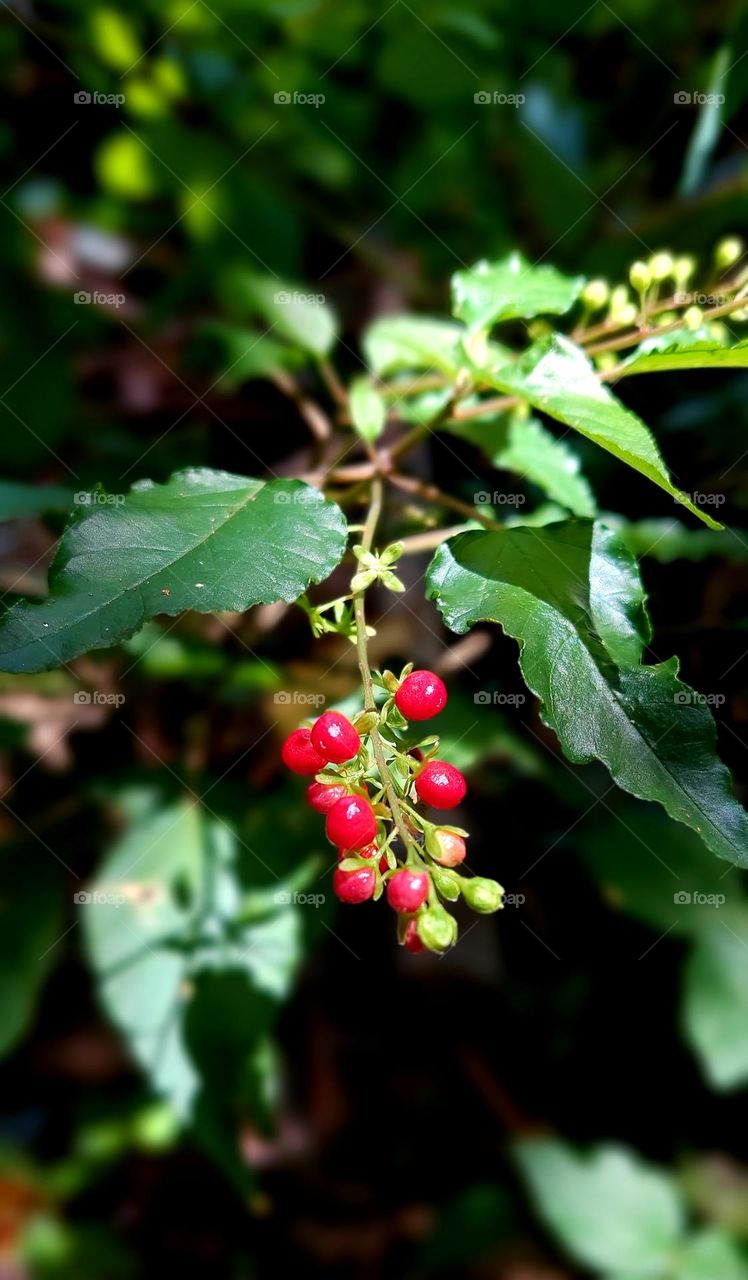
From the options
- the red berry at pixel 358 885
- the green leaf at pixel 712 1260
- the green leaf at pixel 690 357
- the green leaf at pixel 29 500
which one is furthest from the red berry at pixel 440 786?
the green leaf at pixel 712 1260

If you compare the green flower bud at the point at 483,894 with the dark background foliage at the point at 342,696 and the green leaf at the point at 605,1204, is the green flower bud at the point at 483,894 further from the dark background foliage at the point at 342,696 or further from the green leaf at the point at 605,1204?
the green leaf at the point at 605,1204

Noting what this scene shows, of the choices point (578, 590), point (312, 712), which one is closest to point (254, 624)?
point (312, 712)

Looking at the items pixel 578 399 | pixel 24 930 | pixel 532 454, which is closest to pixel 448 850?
pixel 578 399

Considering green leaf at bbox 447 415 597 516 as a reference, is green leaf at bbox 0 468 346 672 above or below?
above

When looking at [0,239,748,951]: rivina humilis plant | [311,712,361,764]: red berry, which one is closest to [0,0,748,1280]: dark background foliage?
[0,239,748,951]: rivina humilis plant

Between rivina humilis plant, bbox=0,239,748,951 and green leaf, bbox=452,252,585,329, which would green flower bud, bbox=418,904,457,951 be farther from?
green leaf, bbox=452,252,585,329
